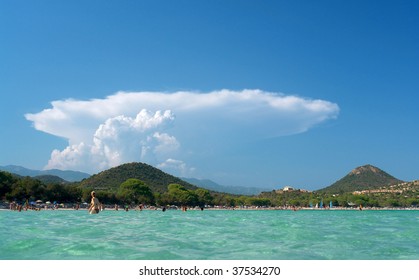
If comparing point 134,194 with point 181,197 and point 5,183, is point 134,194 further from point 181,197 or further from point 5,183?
point 5,183

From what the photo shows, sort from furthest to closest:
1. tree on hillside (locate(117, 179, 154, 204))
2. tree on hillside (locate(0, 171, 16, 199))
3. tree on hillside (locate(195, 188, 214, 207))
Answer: tree on hillside (locate(195, 188, 214, 207)) < tree on hillside (locate(117, 179, 154, 204)) < tree on hillside (locate(0, 171, 16, 199))

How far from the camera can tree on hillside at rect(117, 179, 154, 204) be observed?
14188 centimetres

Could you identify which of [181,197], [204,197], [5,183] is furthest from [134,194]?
[5,183]

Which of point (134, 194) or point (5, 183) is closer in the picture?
point (5, 183)

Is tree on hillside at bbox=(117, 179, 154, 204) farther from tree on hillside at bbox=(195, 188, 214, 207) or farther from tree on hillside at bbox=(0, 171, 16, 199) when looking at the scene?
tree on hillside at bbox=(0, 171, 16, 199)

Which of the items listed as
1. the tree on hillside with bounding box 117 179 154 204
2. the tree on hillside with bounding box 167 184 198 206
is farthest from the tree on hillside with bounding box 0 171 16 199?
the tree on hillside with bounding box 167 184 198 206

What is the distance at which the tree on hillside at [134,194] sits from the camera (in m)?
142

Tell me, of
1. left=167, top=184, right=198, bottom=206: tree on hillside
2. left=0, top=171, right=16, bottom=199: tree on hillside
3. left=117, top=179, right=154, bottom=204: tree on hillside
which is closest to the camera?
left=0, top=171, right=16, bottom=199: tree on hillside

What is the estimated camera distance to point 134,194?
490 feet

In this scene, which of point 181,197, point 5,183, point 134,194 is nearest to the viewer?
point 5,183

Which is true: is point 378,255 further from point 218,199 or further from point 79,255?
point 218,199
